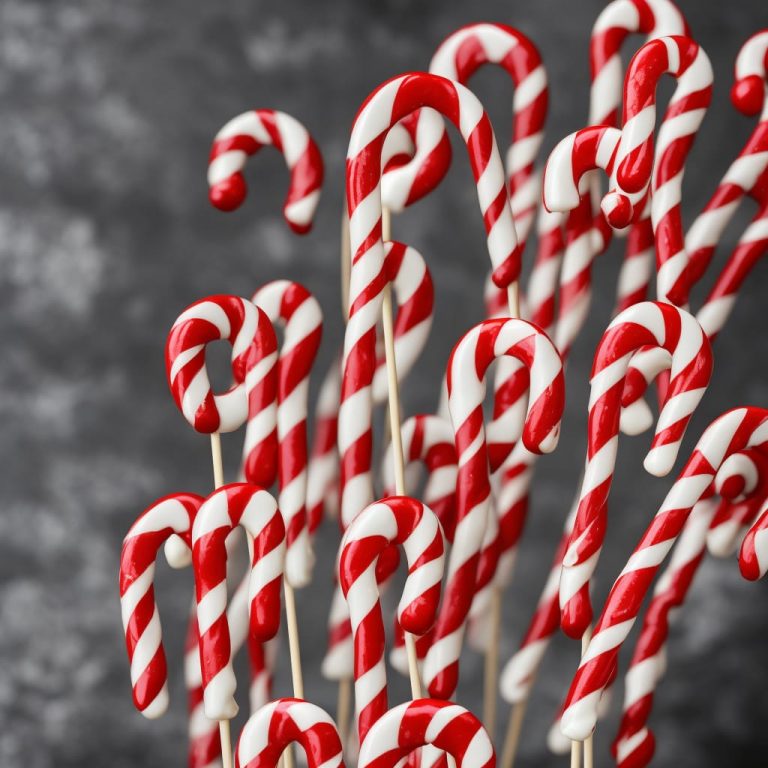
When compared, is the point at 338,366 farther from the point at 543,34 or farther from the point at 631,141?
the point at 543,34

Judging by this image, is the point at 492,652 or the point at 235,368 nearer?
the point at 235,368

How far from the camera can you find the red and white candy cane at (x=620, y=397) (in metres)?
0.97

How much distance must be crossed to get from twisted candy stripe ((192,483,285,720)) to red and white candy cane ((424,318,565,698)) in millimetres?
181

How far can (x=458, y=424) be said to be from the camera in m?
1.05

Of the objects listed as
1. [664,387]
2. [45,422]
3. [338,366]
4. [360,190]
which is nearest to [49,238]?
[45,422]

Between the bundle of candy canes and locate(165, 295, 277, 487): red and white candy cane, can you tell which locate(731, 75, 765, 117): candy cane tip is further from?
locate(165, 295, 277, 487): red and white candy cane

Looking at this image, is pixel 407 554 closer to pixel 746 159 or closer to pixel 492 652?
pixel 492 652

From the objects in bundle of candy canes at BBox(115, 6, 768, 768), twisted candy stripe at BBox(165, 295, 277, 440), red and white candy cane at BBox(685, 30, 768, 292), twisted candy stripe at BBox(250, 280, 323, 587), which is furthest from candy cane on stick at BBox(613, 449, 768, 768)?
twisted candy stripe at BBox(165, 295, 277, 440)

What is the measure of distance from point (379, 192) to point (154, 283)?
0.73m

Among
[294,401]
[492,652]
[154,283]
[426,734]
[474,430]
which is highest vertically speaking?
[154,283]

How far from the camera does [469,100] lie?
41.3 inches

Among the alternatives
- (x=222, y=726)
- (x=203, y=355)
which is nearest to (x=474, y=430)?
(x=203, y=355)

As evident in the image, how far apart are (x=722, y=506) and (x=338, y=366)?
43 cm

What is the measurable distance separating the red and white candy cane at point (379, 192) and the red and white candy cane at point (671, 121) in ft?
0.44
